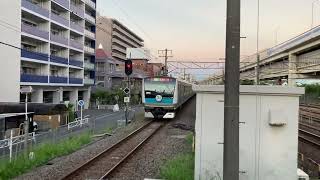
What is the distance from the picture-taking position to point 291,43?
2275 inches

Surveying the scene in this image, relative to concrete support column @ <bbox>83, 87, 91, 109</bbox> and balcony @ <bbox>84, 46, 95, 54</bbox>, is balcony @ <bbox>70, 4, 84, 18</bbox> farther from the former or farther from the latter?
concrete support column @ <bbox>83, 87, 91, 109</bbox>

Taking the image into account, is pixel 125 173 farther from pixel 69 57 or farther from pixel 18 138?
pixel 69 57

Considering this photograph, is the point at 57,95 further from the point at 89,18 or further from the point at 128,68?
the point at 128,68

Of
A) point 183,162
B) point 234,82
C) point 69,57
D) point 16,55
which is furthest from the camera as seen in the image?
point 69,57

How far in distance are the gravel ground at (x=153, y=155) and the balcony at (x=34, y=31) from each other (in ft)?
86.8

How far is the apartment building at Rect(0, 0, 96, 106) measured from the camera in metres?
44.5

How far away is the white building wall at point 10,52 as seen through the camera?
42875mm

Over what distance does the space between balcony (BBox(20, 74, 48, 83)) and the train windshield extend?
19.7 meters

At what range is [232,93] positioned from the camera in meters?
5.79

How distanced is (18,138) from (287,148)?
A: 1418 centimetres

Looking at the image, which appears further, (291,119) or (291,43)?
(291,43)

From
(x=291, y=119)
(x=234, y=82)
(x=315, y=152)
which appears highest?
(x=234, y=82)

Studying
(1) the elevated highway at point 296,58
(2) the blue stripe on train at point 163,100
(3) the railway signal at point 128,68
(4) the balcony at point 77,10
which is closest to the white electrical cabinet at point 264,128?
(3) the railway signal at point 128,68

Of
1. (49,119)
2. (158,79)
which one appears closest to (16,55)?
(49,119)
